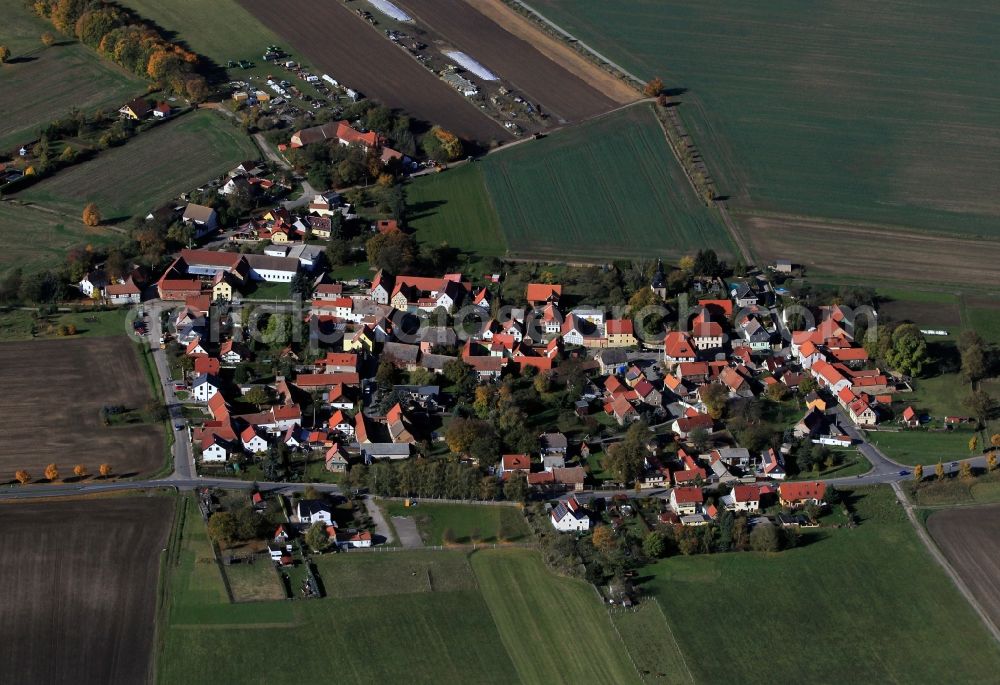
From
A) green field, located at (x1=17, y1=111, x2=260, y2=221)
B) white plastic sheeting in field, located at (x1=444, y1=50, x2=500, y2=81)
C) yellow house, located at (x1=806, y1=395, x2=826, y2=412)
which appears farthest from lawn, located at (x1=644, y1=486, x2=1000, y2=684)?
white plastic sheeting in field, located at (x1=444, y1=50, x2=500, y2=81)

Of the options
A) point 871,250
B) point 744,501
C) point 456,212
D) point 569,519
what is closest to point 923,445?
point 744,501

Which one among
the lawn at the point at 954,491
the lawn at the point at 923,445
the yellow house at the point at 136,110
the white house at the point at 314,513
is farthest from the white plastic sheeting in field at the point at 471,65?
the lawn at the point at 954,491

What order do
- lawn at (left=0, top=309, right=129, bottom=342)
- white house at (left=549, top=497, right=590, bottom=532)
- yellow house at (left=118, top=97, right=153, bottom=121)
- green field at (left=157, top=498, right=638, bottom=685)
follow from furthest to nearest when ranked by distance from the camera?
yellow house at (left=118, top=97, right=153, bottom=121), lawn at (left=0, top=309, right=129, bottom=342), white house at (left=549, top=497, right=590, bottom=532), green field at (left=157, top=498, right=638, bottom=685)

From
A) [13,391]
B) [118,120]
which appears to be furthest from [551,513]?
[118,120]

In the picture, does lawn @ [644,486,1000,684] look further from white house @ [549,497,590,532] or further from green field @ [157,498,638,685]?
white house @ [549,497,590,532]

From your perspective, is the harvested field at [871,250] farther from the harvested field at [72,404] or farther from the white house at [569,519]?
the harvested field at [72,404]
